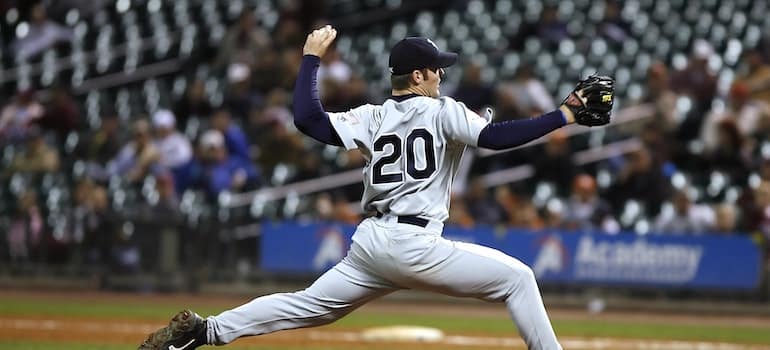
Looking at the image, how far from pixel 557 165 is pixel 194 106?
185 inches

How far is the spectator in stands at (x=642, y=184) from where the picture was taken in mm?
14630

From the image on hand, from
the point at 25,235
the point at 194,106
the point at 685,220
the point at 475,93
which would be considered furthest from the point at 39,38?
the point at 685,220

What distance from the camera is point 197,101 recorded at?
16547 millimetres

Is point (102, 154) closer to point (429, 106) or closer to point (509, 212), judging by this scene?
point (509, 212)

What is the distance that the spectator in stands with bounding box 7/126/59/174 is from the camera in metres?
15.5

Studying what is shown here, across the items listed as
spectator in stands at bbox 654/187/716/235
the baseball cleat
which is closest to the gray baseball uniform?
the baseball cleat

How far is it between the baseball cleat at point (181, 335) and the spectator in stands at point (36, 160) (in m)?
Answer: 9.94

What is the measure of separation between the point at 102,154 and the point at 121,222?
140 cm

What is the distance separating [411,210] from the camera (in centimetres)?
580

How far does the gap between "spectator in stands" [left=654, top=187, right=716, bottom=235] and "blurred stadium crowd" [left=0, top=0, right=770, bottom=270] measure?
0.02 meters

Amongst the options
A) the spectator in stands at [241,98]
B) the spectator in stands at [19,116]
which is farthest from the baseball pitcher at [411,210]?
the spectator in stands at [19,116]

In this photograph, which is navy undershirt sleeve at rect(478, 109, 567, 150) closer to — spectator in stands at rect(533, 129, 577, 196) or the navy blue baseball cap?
the navy blue baseball cap

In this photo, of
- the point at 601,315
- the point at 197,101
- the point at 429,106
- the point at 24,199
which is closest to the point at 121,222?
the point at 24,199

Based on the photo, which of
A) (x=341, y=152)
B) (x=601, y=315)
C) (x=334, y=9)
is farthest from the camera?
(x=334, y=9)
